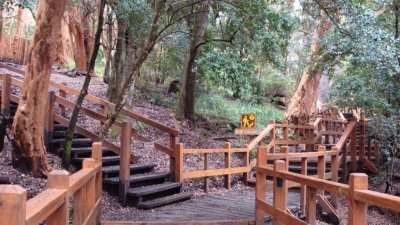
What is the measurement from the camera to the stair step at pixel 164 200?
7.41 metres

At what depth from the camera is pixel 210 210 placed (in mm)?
7480

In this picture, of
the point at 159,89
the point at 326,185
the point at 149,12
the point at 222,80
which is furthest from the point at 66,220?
the point at 159,89

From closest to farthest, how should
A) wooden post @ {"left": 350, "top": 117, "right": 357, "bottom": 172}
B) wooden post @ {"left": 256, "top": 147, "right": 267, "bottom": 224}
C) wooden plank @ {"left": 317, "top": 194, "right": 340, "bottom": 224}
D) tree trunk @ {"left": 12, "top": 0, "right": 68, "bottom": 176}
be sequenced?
wooden post @ {"left": 256, "top": 147, "right": 267, "bottom": 224}, tree trunk @ {"left": 12, "top": 0, "right": 68, "bottom": 176}, wooden plank @ {"left": 317, "top": 194, "right": 340, "bottom": 224}, wooden post @ {"left": 350, "top": 117, "right": 357, "bottom": 172}

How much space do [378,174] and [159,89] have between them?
35.9 ft

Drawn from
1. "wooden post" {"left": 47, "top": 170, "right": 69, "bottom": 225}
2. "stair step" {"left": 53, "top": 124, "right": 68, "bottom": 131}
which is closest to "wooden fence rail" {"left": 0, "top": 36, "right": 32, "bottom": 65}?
"stair step" {"left": 53, "top": 124, "right": 68, "bottom": 131}

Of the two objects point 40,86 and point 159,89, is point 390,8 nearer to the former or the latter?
point 40,86

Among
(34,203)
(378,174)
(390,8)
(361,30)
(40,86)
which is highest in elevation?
(390,8)

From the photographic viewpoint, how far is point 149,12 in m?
9.72

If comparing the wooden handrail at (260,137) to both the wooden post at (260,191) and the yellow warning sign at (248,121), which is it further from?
A: the wooden post at (260,191)

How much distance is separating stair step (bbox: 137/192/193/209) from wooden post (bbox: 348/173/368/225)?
14.6 feet

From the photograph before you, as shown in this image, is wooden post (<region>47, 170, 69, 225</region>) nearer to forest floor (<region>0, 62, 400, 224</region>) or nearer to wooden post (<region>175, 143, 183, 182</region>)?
forest floor (<region>0, 62, 400, 224</region>)

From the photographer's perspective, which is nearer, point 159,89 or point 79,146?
point 79,146

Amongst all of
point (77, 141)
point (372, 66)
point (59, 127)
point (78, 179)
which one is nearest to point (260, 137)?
point (372, 66)

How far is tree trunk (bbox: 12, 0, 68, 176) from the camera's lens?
281 inches
